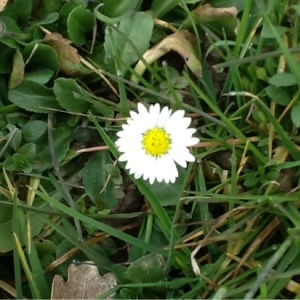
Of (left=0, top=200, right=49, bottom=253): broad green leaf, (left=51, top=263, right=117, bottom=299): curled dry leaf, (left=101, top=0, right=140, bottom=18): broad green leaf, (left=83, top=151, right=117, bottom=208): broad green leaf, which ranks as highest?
(left=101, top=0, right=140, bottom=18): broad green leaf

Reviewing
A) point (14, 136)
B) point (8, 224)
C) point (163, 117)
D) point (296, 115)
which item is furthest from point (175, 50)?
point (8, 224)

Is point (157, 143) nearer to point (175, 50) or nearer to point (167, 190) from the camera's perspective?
point (167, 190)

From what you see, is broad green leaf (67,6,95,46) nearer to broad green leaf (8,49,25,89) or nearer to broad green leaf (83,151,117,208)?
broad green leaf (8,49,25,89)

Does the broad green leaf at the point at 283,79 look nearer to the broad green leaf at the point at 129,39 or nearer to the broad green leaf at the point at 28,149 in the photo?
the broad green leaf at the point at 129,39

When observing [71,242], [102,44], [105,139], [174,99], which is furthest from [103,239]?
[102,44]

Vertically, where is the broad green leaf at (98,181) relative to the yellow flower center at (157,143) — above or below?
below

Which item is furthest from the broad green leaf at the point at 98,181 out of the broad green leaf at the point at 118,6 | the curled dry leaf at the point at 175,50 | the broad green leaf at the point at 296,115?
the broad green leaf at the point at 296,115

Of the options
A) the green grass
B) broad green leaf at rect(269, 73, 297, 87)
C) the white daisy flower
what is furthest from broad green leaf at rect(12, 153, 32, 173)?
broad green leaf at rect(269, 73, 297, 87)

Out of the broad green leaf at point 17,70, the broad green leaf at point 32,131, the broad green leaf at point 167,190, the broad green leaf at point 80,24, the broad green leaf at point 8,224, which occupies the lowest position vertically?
the broad green leaf at point 8,224
